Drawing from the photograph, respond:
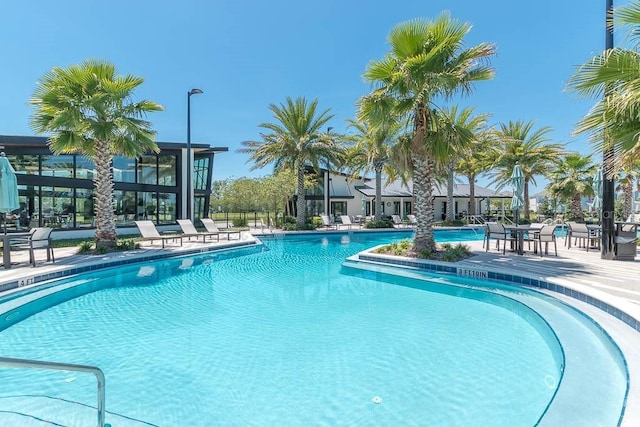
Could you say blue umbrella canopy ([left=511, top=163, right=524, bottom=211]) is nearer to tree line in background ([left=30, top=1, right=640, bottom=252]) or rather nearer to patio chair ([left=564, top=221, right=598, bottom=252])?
patio chair ([left=564, top=221, right=598, bottom=252])

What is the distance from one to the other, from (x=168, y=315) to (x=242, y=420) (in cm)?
404

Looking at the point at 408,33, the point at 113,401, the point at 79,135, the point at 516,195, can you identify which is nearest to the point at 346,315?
the point at 113,401

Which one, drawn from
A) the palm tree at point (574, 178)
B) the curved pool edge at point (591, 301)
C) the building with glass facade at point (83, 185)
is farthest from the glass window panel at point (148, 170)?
the palm tree at point (574, 178)

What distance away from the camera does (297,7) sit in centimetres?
1672

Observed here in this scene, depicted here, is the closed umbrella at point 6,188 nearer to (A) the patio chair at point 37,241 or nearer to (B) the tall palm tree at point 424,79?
(A) the patio chair at point 37,241

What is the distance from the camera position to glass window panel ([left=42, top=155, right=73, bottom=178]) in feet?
58.2

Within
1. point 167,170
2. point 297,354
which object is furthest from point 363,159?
point 297,354

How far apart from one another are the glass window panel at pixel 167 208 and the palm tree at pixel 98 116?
1025 cm

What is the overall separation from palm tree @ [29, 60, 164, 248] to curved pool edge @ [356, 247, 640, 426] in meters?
11.1

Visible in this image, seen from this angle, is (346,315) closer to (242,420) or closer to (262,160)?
(242,420)

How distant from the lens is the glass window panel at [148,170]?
863 inches

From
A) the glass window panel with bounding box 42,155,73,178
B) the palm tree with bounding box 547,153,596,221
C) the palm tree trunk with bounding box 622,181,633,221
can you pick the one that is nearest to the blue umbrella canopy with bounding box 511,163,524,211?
the palm tree trunk with bounding box 622,181,633,221

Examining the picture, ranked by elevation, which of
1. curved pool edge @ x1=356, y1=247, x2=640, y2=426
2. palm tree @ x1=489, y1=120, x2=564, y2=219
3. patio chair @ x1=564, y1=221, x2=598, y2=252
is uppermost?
palm tree @ x1=489, y1=120, x2=564, y2=219

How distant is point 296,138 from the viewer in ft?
74.5
